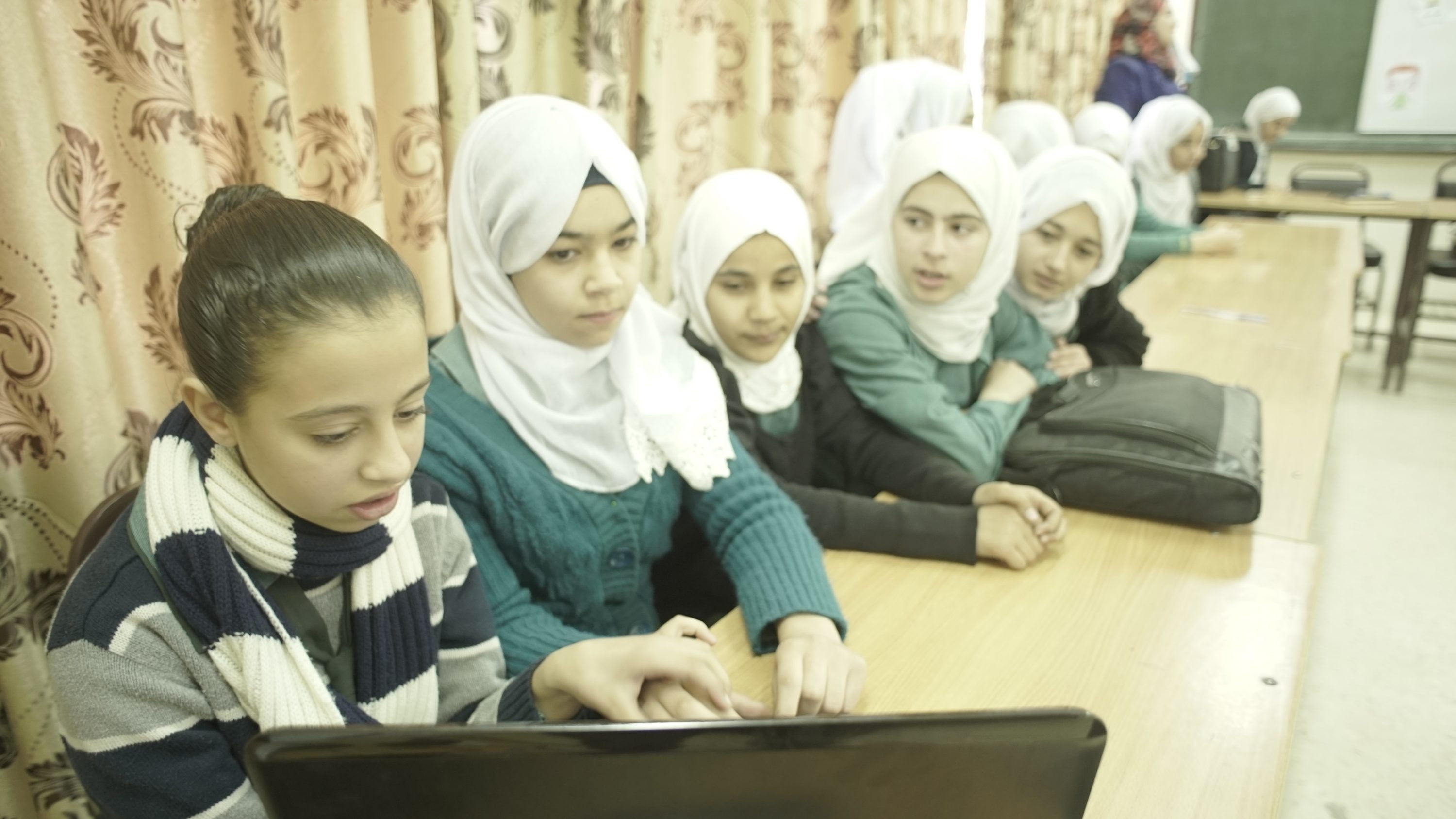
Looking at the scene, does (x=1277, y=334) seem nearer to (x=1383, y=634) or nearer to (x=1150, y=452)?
(x=1383, y=634)

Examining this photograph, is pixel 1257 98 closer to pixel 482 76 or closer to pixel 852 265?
pixel 852 265

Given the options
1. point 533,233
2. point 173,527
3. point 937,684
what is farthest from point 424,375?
point 937,684

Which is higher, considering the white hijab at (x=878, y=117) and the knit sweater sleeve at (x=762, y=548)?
the white hijab at (x=878, y=117)

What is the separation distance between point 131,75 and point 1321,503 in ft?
11.1

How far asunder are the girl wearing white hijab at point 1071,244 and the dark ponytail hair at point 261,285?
5.65ft

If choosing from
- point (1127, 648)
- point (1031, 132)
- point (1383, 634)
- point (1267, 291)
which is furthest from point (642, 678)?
A: point (1031, 132)

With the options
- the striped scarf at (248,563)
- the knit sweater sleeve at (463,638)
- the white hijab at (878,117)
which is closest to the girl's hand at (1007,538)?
the knit sweater sleeve at (463,638)

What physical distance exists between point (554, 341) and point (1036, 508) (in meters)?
0.69

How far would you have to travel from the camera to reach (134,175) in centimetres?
107

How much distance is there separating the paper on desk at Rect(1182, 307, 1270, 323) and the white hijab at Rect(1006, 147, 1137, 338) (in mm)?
488

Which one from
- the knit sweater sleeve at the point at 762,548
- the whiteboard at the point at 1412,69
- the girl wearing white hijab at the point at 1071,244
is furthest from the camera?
the whiteboard at the point at 1412,69

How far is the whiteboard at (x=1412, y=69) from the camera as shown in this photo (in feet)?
16.9

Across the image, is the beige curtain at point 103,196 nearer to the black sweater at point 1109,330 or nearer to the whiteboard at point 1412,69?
the black sweater at point 1109,330

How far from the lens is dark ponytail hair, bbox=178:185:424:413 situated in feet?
2.16
